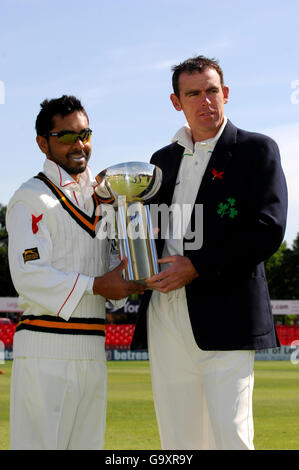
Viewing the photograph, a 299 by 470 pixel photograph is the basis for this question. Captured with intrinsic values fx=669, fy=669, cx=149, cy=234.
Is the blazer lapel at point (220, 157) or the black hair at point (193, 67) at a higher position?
the black hair at point (193, 67)

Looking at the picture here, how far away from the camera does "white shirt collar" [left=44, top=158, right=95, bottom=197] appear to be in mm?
3941

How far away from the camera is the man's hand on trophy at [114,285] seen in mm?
3676

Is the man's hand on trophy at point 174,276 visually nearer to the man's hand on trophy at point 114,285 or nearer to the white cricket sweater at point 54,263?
the man's hand on trophy at point 114,285

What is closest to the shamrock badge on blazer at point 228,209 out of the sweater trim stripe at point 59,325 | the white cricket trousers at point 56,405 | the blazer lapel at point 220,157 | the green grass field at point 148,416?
the blazer lapel at point 220,157

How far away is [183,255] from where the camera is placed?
12.8 ft

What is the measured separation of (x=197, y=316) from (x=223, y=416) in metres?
0.55

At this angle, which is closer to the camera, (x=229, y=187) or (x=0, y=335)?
(x=229, y=187)

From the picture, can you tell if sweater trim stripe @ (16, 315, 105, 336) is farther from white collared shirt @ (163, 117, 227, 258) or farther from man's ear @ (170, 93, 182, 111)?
man's ear @ (170, 93, 182, 111)

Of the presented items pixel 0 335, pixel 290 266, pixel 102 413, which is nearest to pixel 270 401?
pixel 102 413

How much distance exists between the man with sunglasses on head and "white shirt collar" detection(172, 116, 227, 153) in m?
0.58

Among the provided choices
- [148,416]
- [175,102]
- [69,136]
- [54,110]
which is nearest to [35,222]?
[69,136]

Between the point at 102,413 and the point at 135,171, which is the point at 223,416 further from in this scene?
the point at 135,171

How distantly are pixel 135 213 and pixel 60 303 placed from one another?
25.3 inches

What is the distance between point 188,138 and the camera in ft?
13.5
